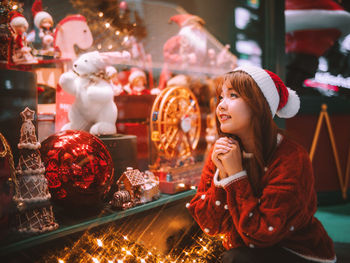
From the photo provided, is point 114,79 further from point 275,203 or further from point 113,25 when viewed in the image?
point 275,203

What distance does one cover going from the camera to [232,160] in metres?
1.12

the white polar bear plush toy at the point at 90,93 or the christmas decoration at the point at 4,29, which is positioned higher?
the christmas decoration at the point at 4,29

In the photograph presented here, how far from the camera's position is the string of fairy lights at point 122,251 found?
129 cm

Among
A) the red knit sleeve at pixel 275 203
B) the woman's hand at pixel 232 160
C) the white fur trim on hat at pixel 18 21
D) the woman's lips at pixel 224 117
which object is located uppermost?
the white fur trim on hat at pixel 18 21

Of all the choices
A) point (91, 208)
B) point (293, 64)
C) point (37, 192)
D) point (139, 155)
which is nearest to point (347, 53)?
point (293, 64)

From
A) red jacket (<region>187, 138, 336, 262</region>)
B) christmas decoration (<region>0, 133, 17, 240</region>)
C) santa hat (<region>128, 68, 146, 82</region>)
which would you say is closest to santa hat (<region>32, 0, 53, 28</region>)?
santa hat (<region>128, 68, 146, 82</region>)

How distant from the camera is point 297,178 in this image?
108 cm

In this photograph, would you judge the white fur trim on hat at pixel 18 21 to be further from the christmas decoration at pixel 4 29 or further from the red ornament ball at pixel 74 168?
the red ornament ball at pixel 74 168

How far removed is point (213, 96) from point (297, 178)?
172cm

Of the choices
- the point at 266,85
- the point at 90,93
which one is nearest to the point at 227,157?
the point at 266,85

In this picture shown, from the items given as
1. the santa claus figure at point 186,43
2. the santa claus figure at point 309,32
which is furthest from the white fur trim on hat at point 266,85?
the santa claus figure at point 309,32

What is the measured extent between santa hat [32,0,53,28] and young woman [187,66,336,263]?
1107 millimetres

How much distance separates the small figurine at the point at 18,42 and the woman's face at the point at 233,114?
2.97 feet

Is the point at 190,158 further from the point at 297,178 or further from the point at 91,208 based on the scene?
the point at 297,178
